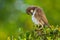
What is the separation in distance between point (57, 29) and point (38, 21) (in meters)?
1.36

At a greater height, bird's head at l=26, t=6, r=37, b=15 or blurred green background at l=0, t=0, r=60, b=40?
bird's head at l=26, t=6, r=37, b=15

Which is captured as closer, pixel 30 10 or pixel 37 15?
pixel 30 10

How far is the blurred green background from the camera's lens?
31.9 feet

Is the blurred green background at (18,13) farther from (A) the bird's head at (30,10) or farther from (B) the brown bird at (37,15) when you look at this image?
(A) the bird's head at (30,10)

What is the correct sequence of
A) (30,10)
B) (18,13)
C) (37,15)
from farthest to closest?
(18,13) → (37,15) → (30,10)

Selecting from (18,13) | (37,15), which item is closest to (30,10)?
(37,15)

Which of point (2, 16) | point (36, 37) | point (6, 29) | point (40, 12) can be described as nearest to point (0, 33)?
point (6, 29)

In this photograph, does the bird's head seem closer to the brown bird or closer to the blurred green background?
the brown bird

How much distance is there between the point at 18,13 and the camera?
10.8 metres

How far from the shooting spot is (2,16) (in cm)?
1080

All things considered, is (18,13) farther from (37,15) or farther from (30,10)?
(30,10)

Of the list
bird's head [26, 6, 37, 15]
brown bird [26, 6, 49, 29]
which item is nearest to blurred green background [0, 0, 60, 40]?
brown bird [26, 6, 49, 29]

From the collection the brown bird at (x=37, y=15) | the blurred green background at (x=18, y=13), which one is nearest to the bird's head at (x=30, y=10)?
the brown bird at (x=37, y=15)

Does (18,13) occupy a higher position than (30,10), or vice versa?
(30,10)
